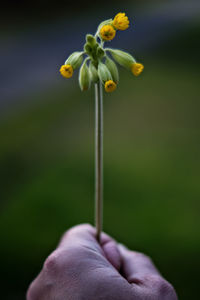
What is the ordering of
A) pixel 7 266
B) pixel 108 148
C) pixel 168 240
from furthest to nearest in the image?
1. pixel 108 148
2. pixel 168 240
3. pixel 7 266

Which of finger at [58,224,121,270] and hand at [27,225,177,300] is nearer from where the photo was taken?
hand at [27,225,177,300]

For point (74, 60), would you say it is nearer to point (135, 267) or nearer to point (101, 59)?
point (101, 59)

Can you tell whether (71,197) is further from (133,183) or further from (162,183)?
(162,183)

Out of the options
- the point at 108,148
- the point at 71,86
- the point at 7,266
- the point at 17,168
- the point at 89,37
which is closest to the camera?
the point at 89,37

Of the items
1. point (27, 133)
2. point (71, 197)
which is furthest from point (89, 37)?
point (27, 133)

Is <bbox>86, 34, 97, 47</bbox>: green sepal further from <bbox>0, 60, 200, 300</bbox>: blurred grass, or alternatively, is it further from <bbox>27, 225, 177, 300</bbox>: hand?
Result: <bbox>0, 60, 200, 300</bbox>: blurred grass

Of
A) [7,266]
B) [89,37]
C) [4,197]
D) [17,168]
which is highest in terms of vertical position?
[89,37]

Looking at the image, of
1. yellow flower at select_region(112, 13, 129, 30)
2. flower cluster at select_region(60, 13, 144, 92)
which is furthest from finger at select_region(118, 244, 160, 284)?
yellow flower at select_region(112, 13, 129, 30)
